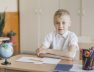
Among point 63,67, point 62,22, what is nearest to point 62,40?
point 62,22

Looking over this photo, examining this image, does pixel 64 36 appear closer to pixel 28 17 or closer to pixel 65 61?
pixel 65 61

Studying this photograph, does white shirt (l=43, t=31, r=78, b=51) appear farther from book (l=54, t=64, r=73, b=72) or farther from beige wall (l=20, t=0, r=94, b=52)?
beige wall (l=20, t=0, r=94, b=52)

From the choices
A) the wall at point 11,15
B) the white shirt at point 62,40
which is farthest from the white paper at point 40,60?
the wall at point 11,15

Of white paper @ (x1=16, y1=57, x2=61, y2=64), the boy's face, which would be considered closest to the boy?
the boy's face

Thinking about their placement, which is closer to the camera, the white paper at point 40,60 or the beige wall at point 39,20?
the white paper at point 40,60

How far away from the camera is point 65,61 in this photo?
6.80ft

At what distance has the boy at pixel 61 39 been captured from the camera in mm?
2269

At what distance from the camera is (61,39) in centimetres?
243

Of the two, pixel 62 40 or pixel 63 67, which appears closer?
pixel 63 67

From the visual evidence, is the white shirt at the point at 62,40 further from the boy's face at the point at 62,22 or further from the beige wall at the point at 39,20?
the beige wall at the point at 39,20

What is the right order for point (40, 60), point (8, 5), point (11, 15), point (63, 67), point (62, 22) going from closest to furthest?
point (63, 67)
point (40, 60)
point (62, 22)
point (8, 5)
point (11, 15)

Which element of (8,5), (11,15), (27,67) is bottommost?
(27,67)

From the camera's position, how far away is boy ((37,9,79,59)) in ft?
7.44

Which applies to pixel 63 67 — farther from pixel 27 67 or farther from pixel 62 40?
pixel 62 40
